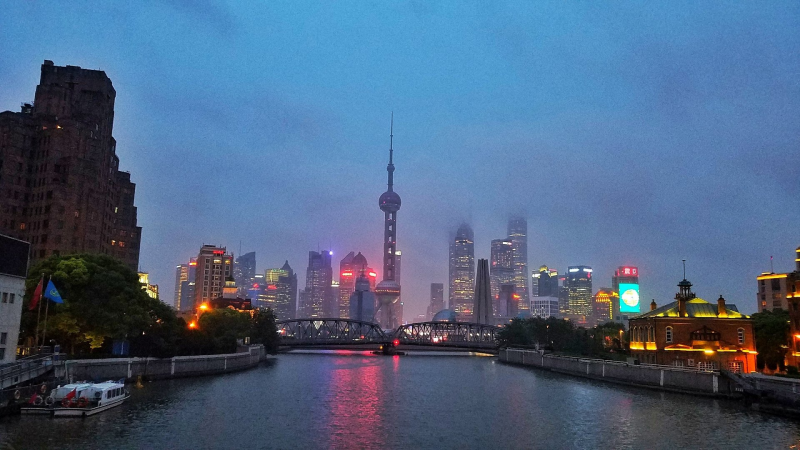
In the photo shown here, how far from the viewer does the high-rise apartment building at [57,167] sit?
431 ft

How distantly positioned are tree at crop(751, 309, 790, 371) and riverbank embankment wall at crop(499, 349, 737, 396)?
22.5 metres

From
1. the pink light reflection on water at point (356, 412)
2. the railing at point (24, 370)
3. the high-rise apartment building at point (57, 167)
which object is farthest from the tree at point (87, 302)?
the high-rise apartment building at point (57, 167)

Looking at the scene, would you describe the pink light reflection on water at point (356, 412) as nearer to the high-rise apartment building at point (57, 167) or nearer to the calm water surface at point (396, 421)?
the calm water surface at point (396, 421)

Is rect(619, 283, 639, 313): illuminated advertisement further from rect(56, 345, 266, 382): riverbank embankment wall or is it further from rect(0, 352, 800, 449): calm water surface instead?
rect(56, 345, 266, 382): riverbank embankment wall

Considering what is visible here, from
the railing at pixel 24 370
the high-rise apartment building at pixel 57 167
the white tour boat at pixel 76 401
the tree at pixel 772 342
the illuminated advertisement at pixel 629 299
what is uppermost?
the high-rise apartment building at pixel 57 167

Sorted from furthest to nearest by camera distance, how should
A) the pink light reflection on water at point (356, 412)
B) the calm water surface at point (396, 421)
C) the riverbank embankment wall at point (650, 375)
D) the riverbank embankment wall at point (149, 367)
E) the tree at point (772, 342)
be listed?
the tree at point (772, 342) → the riverbank embankment wall at point (650, 375) → the riverbank embankment wall at point (149, 367) → the pink light reflection on water at point (356, 412) → the calm water surface at point (396, 421)

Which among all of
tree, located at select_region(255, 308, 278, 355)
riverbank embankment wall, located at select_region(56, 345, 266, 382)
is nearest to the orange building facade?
riverbank embankment wall, located at select_region(56, 345, 266, 382)

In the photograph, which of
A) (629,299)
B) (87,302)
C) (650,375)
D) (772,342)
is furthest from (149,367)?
(629,299)

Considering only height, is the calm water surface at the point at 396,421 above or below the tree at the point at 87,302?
below

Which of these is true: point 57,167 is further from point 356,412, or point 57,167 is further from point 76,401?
point 356,412

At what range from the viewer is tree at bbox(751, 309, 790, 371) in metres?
99.3

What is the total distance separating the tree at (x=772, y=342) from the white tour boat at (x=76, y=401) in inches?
3773

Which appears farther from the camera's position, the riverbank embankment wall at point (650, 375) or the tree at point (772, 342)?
the tree at point (772, 342)

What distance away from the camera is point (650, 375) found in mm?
91562
